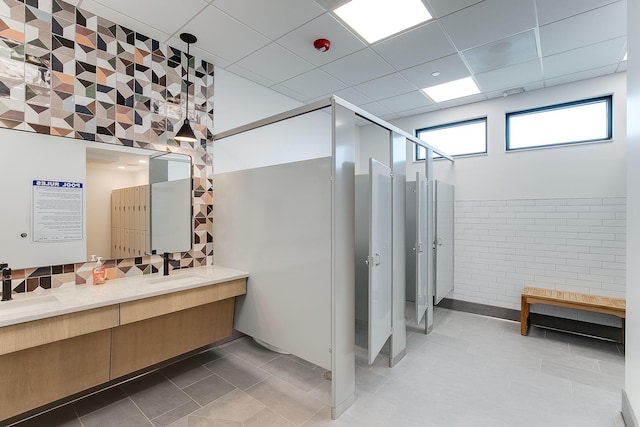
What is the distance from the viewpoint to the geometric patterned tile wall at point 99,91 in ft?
7.20

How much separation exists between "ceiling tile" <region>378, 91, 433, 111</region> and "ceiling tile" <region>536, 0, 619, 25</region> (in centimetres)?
173

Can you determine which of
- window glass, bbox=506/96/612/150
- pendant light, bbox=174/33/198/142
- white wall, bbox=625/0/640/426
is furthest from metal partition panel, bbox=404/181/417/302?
pendant light, bbox=174/33/198/142

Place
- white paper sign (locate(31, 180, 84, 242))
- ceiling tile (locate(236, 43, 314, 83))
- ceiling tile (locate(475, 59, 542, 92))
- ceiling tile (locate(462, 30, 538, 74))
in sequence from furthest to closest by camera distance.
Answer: ceiling tile (locate(475, 59, 542, 92)) < ceiling tile (locate(236, 43, 314, 83)) < ceiling tile (locate(462, 30, 538, 74)) < white paper sign (locate(31, 180, 84, 242))

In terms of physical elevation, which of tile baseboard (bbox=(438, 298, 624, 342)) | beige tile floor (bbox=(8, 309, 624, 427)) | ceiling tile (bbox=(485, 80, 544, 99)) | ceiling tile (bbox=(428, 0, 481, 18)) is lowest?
beige tile floor (bbox=(8, 309, 624, 427))

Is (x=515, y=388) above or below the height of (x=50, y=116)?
below

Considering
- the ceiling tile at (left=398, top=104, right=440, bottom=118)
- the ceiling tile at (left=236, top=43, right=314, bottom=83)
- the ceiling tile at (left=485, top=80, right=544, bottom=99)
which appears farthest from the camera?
the ceiling tile at (left=398, top=104, right=440, bottom=118)

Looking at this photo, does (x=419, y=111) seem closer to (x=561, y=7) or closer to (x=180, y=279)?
(x=561, y=7)

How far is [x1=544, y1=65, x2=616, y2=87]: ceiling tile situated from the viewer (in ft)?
11.2

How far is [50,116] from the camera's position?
232cm

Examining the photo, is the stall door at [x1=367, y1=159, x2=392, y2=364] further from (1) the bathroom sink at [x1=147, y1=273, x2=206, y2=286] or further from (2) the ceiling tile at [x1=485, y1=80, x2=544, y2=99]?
(2) the ceiling tile at [x1=485, y1=80, x2=544, y2=99]

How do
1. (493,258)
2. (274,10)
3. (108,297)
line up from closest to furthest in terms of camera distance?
(108,297)
(274,10)
(493,258)

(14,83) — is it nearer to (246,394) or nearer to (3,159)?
(3,159)

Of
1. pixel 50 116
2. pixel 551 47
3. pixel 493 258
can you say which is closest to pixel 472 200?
pixel 493 258

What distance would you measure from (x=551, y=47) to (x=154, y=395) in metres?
4.94
